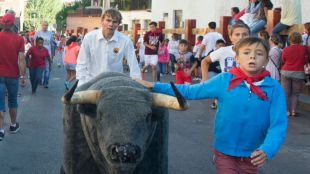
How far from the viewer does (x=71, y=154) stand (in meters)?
4.64

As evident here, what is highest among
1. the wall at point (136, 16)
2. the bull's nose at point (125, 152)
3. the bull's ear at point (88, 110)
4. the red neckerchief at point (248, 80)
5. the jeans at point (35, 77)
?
the wall at point (136, 16)

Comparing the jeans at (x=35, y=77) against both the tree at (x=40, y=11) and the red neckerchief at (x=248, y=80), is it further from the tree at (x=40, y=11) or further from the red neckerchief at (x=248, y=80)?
the tree at (x=40, y=11)

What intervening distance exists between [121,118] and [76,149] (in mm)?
828

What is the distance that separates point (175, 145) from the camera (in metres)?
8.78

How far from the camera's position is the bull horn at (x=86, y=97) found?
4.10 meters

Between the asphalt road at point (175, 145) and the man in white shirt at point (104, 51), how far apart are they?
59.8 inches

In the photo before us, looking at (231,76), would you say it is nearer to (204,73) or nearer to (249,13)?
(204,73)

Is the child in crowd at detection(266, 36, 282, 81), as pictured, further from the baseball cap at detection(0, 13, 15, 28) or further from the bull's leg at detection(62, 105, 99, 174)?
the bull's leg at detection(62, 105, 99, 174)

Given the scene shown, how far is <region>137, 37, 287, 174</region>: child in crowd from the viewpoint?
440cm

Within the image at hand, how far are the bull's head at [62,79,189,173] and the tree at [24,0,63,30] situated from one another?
83654 mm

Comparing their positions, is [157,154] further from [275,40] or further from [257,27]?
[257,27]

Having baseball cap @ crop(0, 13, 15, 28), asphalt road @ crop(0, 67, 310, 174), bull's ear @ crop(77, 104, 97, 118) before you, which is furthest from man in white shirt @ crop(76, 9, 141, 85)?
baseball cap @ crop(0, 13, 15, 28)

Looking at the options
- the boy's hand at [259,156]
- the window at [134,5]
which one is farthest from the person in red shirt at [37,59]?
the window at [134,5]

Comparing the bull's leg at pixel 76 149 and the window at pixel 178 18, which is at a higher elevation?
the window at pixel 178 18
